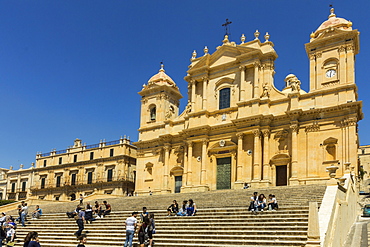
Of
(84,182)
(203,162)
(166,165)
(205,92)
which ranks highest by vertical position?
(205,92)

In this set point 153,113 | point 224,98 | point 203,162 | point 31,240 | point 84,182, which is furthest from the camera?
point 84,182

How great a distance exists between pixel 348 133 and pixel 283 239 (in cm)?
1838

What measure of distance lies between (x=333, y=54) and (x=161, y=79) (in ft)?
60.9

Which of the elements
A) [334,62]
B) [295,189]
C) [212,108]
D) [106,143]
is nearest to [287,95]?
[334,62]

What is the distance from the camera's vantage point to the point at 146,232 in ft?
51.0

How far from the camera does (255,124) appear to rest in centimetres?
3306

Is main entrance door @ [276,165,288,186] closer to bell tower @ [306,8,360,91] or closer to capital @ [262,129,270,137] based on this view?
capital @ [262,129,270,137]

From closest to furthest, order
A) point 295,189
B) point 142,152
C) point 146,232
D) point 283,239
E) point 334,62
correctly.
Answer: point 283,239
point 146,232
point 295,189
point 334,62
point 142,152

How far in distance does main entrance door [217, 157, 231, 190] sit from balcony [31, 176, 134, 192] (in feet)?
58.6

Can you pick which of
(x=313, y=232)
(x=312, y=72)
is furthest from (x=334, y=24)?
(x=313, y=232)

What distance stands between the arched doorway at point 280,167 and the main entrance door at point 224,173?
4.07 metres

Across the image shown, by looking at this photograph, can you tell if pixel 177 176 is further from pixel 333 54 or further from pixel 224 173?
pixel 333 54

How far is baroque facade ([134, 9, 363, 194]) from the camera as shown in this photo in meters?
30.5

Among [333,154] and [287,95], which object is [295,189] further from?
[287,95]
